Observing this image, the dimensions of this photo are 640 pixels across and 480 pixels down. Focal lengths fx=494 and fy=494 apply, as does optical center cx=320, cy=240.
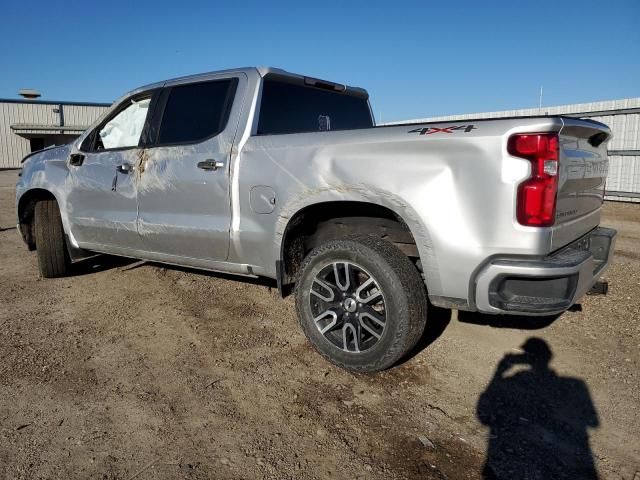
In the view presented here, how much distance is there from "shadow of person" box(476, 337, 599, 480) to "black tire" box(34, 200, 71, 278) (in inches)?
173

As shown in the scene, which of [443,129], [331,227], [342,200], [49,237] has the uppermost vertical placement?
[443,129]

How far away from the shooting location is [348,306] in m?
3.18

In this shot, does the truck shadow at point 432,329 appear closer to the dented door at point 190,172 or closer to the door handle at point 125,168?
the dented door at point 190,172

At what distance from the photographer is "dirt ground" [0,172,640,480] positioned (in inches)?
90.5

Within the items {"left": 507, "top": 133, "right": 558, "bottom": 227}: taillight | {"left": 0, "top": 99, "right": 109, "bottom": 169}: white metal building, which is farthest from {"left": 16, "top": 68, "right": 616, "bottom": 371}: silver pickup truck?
{"left": 0, "top": 99, "right": 109, "bottom": 169}: white metal building

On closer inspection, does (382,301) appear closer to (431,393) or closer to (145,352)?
(431,393)

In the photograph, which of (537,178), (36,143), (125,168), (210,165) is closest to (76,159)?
(125,168)

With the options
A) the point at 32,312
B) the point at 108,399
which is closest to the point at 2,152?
the point at 32,312

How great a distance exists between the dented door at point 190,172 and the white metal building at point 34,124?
2748cm

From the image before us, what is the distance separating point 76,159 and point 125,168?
0.80 metres

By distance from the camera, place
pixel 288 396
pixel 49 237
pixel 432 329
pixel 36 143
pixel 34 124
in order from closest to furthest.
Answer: pixel 288 396
pixel 432 329
pixel 49 237
pixel 34 124
pixel 36 143

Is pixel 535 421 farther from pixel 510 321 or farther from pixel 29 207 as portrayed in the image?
pixel 29 207

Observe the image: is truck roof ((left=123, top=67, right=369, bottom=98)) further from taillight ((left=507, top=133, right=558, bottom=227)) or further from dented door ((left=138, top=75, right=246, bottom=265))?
taillight ((left=507, top=133, right=558, bottom=227))

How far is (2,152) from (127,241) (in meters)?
29.6
